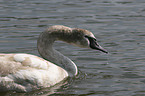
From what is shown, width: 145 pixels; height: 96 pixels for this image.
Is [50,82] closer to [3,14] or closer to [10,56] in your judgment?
[10,56]

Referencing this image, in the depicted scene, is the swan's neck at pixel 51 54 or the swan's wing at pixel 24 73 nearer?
the swan's wing at pixel 24 73

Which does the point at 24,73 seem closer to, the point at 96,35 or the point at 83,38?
the point at 83,38

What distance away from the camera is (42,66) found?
27.2ft

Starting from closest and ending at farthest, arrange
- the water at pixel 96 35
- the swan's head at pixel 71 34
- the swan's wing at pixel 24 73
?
the swan's wing at pixel 24 73
the water at pixel 96 35
the swan's head at pixel 71 34

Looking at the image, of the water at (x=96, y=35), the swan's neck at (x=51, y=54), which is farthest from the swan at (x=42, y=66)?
the water at (x=96, y=35)

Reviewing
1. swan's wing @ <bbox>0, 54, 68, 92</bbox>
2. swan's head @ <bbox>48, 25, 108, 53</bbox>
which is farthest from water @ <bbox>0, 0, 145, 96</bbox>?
swan's head @ <bbox>48, 25, 108, 53</bbox>

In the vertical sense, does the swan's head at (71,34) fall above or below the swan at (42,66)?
above

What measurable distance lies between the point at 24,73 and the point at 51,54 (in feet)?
4.42

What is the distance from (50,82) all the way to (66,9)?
29.0 feet

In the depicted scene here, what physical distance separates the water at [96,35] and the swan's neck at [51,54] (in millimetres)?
270

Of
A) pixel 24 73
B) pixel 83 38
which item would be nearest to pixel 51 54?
pixel 83 38

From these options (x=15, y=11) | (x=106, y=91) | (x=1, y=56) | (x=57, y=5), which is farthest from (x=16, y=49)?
(x=57, y=5)

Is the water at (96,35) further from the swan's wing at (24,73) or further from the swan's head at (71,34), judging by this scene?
the swan's head at (71,34)

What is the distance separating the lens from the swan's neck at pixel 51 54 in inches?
359
